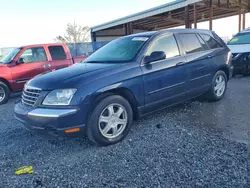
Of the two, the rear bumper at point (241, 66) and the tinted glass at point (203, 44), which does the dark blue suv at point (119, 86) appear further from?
the rear bumper at point (241, 66)

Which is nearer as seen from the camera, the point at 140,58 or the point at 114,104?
the point at 114,104

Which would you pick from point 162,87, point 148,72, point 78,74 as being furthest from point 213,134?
point 78,74

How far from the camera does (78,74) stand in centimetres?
333

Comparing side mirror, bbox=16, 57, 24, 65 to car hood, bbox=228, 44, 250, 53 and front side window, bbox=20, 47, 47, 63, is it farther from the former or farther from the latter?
car hood, bbox=228, 44, 250, 53

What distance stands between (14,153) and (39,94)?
1.00 meters

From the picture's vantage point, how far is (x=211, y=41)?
5.19 metres

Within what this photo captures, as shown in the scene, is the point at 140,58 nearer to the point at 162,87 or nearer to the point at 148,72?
the point at 148,72

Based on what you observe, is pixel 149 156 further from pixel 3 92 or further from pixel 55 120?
pixel 3 92

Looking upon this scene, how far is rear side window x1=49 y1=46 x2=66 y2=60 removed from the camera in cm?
775

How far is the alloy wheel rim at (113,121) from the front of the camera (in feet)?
10.9

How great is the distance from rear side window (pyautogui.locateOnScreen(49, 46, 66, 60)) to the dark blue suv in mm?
3718

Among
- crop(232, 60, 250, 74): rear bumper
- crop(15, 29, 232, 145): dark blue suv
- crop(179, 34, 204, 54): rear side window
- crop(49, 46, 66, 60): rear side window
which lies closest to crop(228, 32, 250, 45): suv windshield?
crop(232, 60, 250, 74): rear bumper

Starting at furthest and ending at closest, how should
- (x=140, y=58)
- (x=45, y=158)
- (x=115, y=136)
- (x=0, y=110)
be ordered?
(x=0, y=110)
(x=140, y=58)
(x=115, y=136)
(x=45, y=158)

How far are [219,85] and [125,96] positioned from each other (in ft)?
9.36
